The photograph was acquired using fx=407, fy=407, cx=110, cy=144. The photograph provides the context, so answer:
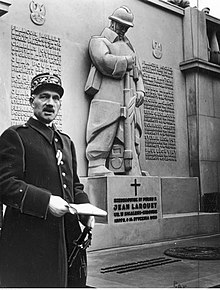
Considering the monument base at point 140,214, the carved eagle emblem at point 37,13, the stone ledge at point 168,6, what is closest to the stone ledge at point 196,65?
the stone ledge at point 168,6

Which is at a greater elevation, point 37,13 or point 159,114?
point 37,13

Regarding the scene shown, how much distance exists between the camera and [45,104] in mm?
2012

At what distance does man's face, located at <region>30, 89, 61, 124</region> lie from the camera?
201 cm

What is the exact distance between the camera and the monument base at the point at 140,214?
16.5 feet

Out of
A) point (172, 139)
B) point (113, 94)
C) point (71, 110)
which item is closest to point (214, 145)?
point (172, 139)

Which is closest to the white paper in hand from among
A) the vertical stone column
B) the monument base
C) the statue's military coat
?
the monument base

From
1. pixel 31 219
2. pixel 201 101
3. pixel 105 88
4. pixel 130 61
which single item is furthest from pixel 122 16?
pixel 31 219

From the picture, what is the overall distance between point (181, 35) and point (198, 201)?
305cm

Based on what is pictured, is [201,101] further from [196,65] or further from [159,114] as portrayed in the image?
[159,114]

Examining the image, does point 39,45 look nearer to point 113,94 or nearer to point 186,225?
point 113,94

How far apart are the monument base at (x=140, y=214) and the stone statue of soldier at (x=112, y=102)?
1.13 ft

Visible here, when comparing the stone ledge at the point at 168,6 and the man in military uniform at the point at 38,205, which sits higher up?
the stone ledge at the point at 168,6

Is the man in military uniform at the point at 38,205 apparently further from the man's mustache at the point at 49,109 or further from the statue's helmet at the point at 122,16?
the statue's helmet at the point at 122,16

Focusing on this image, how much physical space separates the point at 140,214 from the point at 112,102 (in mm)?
1609
